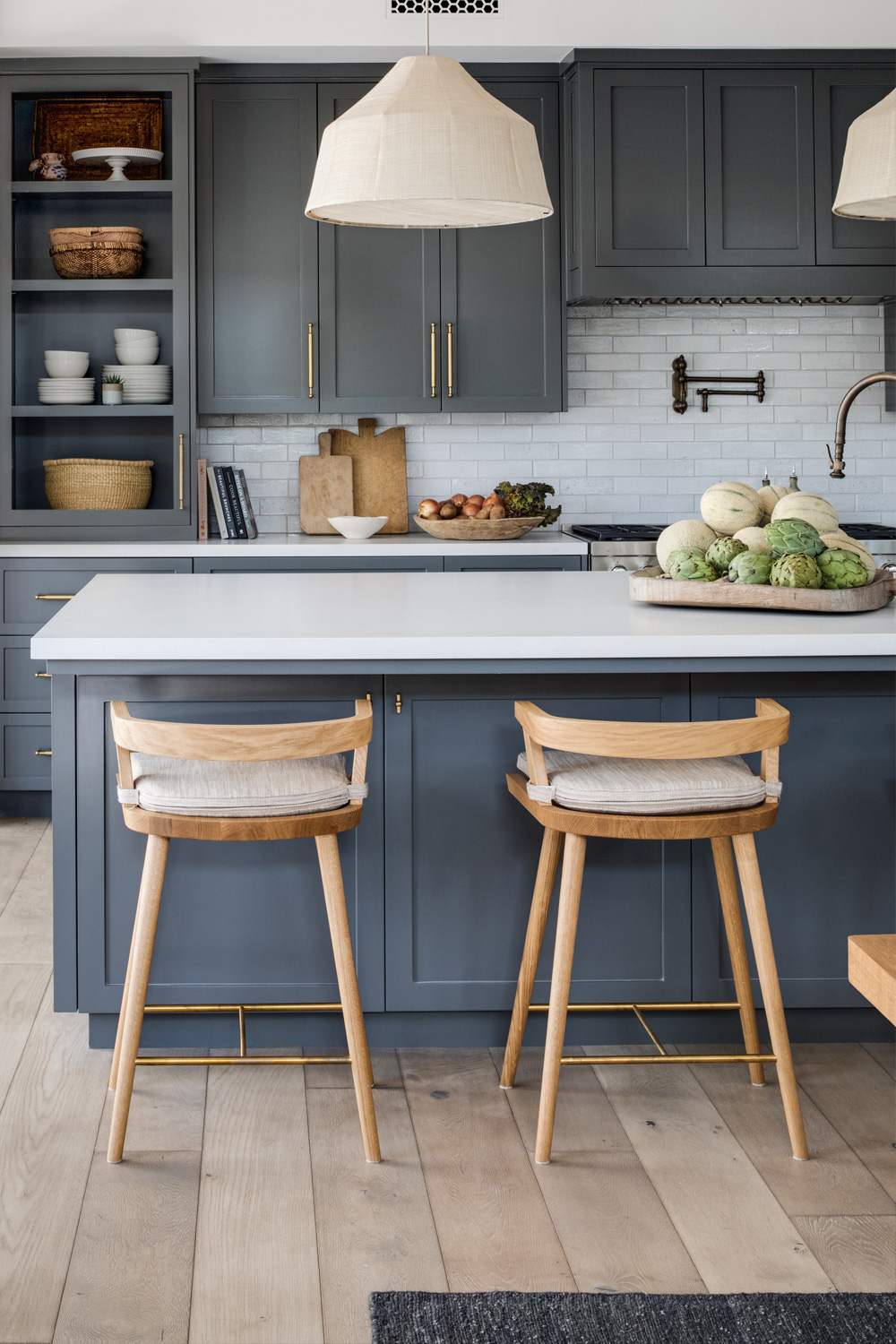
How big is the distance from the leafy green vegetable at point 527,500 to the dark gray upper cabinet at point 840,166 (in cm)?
131

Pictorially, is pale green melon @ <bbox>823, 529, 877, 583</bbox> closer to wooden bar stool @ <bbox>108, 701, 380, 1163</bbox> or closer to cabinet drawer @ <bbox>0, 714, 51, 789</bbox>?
wooden bar stool @ <bbox>108, 701, 380, 1163</bbox>

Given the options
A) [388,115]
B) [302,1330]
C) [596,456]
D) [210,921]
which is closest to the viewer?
[302,1330]

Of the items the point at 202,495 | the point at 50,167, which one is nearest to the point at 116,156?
the point at 50,167

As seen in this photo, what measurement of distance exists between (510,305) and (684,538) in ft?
7.38

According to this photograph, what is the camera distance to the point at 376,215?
2.65 meters

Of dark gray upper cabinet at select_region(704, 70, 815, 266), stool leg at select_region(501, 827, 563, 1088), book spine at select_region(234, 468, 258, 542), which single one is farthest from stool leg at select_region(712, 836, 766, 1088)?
dark gray upper cabinet at select_region(704, 70, 815, 266)

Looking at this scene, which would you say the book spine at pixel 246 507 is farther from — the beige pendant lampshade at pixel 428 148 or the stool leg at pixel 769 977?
the stool leg at pixel 769 977

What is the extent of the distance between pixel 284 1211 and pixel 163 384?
11.1ft

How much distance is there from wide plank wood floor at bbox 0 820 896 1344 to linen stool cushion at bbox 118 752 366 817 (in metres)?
0.63

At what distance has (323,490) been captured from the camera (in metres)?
4.89

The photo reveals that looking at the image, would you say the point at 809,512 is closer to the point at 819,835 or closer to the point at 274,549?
the point at 819,835

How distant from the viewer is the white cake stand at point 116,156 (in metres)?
4.46

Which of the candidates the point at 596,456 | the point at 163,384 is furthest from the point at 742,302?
the point at 163,384

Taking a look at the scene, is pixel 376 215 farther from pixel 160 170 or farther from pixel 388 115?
pixel 160 170
